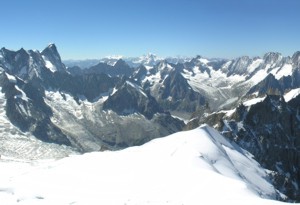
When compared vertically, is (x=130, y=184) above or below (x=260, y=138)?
above

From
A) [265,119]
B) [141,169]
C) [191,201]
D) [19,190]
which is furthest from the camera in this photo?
[265,119]

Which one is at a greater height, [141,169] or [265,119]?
[141,169]

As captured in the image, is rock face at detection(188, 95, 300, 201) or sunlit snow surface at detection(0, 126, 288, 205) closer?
sunlit snow surface at detection(0, 126, 288, 205)

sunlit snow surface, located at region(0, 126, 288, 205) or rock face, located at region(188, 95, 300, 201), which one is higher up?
sunlit snow surface, located at region(0, 126, 288, 205)

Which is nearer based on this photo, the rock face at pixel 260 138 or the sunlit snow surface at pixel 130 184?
the sunlit snow surface at pixel 130 184

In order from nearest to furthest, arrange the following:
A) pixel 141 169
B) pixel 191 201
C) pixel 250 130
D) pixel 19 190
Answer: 1. pixel 191 201
2. pixel 19 190
3. pixel 141 169
4. pixel 250 130

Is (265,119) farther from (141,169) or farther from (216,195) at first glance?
(216,195)

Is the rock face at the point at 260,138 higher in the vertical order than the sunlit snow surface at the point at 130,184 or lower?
lower

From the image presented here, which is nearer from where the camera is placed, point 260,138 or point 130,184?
point 130,184

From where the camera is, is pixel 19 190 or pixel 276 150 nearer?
pixel 19 190

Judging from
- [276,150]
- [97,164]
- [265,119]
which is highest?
[97,164]

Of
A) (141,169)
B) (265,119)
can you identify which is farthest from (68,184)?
(265,119)
